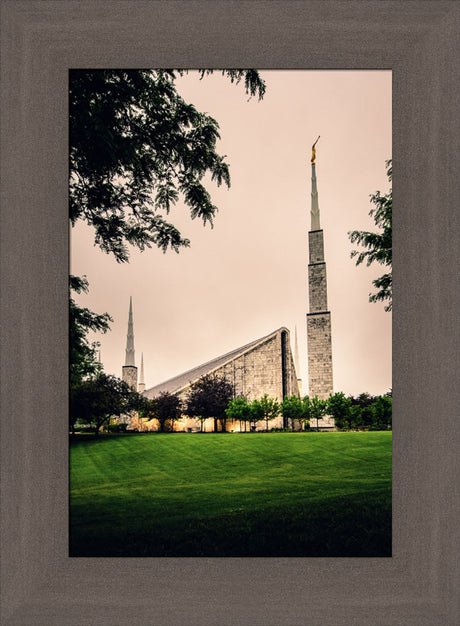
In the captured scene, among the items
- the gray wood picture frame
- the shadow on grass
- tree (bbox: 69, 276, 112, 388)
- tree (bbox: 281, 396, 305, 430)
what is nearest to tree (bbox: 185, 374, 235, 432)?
tree (bbox: 281, 396, 305, 430)

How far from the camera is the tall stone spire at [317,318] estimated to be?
15.2ft

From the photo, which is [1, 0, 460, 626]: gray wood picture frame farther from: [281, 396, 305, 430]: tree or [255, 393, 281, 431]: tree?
[255, 393, 281, 431]: tree

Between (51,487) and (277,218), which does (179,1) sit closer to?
(51,487)

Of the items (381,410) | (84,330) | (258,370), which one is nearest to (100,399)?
(84,330)

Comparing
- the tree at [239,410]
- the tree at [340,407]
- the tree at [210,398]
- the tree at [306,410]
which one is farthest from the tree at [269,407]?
the tree at [340,407]

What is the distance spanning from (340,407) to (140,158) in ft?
11.2

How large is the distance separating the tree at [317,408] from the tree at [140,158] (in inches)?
96.9

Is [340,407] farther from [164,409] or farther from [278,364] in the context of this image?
[164,409]

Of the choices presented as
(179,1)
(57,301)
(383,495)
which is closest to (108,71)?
(179,1)

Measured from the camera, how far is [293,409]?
5.45 metres
